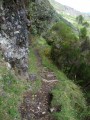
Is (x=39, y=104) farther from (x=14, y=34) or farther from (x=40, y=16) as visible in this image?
(x=40, y=16)

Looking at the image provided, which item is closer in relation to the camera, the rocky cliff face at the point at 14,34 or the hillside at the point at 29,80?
the hillside at the point at 29,80

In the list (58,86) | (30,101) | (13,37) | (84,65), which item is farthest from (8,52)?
(84,65)

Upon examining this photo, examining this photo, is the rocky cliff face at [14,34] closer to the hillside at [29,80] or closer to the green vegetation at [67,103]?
the hillside at [29,80]

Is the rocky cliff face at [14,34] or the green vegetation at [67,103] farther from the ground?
the rocky cliff face at [14,34]

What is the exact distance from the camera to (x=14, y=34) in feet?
78.4

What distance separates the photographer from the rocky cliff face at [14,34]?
22.6 m

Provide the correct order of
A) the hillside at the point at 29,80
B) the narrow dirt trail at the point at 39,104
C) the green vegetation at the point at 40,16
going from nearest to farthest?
the narrow dirt trail at the point at 39,104
the hillside at the point at 29,80
the green vegetation at the point at 40,16

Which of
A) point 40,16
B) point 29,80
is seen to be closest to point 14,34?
point 29,80

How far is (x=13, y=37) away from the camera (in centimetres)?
2381

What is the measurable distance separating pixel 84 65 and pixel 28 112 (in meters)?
16.4

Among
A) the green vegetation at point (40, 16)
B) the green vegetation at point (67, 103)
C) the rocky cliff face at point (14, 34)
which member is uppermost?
the rocky cliff face at point (14, 34)

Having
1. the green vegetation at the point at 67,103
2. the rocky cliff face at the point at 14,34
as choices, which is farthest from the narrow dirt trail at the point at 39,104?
the rocky cliff face at the point at 14,34

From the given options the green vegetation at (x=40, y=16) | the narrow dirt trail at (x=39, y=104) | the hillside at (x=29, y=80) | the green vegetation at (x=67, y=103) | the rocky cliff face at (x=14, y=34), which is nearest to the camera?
the narrow dirt trail at (x=39, y=104)

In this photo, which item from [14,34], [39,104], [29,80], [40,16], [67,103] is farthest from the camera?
[40,16]
